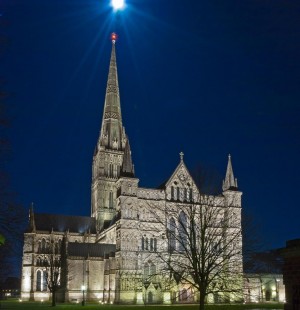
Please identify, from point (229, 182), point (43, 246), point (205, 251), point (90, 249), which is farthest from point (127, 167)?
point (205, 251)

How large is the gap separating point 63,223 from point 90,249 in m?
23.3

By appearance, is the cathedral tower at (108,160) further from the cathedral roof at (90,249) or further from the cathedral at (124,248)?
the cathedral roof at (90,249)

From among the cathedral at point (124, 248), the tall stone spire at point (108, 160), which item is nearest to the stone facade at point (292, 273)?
the cathedral at point (124, 248)

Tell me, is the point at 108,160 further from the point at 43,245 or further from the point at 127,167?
the point at 127,167

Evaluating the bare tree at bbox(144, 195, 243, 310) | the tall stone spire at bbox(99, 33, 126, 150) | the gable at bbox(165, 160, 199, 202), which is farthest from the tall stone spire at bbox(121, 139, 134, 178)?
the bare tree at bbox(144, 195, 243, 310)

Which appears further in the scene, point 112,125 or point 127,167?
point 112,125

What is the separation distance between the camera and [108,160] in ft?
367

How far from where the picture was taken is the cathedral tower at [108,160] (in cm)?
10944

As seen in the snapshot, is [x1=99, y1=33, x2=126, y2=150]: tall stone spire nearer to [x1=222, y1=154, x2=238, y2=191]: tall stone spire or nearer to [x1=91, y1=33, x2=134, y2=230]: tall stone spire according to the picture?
[x1=91, y1=33, x2=134, y2=230]: tall stone spire

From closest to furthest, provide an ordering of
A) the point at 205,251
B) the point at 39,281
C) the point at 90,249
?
the point at 205,251, the point at 90,249, the point at 39,281

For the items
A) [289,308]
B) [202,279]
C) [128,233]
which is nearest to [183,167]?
[128,233]

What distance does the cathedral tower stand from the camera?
109m

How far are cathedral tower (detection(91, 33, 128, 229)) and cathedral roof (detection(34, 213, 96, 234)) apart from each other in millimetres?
2265

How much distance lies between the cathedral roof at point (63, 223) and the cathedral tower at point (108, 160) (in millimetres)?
2265
